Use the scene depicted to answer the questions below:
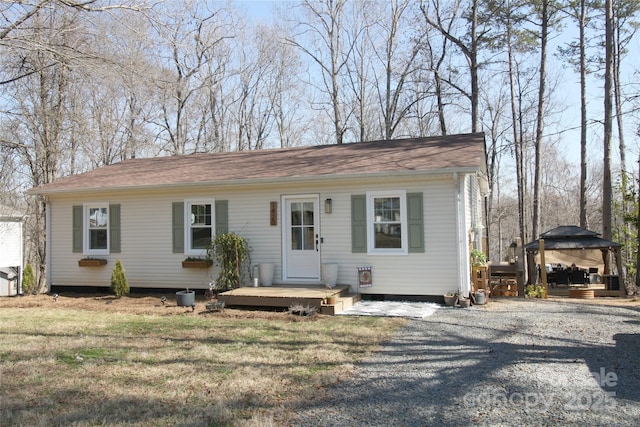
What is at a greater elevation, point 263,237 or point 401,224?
point 401,224

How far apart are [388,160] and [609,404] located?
22.5ft

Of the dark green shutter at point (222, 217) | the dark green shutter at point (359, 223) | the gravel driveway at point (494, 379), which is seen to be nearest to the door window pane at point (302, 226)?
the dark green shutter at point (359, 223)

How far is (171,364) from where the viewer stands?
16.8 feet

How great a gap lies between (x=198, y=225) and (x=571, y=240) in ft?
33.9

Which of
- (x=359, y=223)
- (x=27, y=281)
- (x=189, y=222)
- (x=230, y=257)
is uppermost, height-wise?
(x=189, y=222)

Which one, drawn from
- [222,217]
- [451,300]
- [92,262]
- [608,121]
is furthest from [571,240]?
[92,262]

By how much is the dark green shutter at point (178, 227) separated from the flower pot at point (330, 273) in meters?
3.53

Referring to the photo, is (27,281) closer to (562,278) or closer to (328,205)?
(328,205)

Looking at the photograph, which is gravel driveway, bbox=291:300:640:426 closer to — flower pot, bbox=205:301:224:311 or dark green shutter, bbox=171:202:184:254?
flower pot, bbox=205:301:224:311

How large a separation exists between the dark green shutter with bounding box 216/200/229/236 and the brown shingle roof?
60cm

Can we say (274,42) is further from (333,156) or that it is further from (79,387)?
(79,387)

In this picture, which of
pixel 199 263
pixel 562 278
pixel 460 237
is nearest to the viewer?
pixel 460 237

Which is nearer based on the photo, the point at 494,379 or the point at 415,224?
the point at 494,379

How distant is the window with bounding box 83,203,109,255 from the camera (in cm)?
1155
